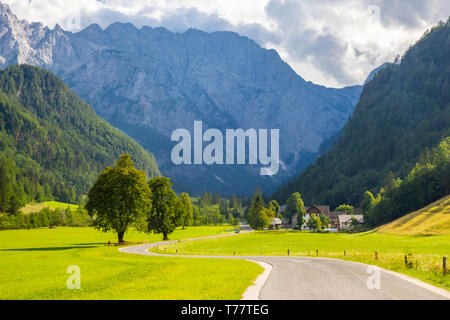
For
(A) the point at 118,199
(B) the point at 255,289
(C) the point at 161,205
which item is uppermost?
(A) the point at 118,199

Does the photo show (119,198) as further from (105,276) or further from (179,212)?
(105,276)

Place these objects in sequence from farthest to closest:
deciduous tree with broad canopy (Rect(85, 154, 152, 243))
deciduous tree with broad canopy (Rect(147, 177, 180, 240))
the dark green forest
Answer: the dark green forest
deciduous tree with broad canopy (Rect(147, 177, 180, 240))
deciduous tree with broad canopy (Rect(85, 154, 152, 243))

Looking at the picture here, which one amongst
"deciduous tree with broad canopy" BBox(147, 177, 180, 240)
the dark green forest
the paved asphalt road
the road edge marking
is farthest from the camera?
the dark green forest

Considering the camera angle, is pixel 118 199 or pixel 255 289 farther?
pixel 118 199

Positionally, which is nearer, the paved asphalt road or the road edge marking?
the road edge marking

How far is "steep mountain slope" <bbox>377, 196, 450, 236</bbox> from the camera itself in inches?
3997

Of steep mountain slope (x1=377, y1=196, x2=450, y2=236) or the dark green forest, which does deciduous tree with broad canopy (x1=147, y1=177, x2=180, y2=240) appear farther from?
the dark green forest

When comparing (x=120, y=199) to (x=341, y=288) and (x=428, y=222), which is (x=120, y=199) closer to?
(x=341, y=288)

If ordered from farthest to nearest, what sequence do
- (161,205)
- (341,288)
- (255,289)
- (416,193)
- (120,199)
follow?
(416,193)
(161,205)
(120,199)
(341,288)
(255,289)

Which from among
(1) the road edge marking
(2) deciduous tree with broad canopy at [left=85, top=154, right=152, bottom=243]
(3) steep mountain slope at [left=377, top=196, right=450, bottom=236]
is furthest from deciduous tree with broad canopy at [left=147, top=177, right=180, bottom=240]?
(1) the road edge marking

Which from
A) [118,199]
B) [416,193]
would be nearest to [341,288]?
[118,199]

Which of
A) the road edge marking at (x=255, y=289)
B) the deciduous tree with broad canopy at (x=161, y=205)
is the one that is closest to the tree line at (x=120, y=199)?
the deciduous tree with broad canopy at (x=161, y=205)

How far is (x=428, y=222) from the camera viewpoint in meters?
111

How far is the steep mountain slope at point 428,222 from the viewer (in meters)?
102
